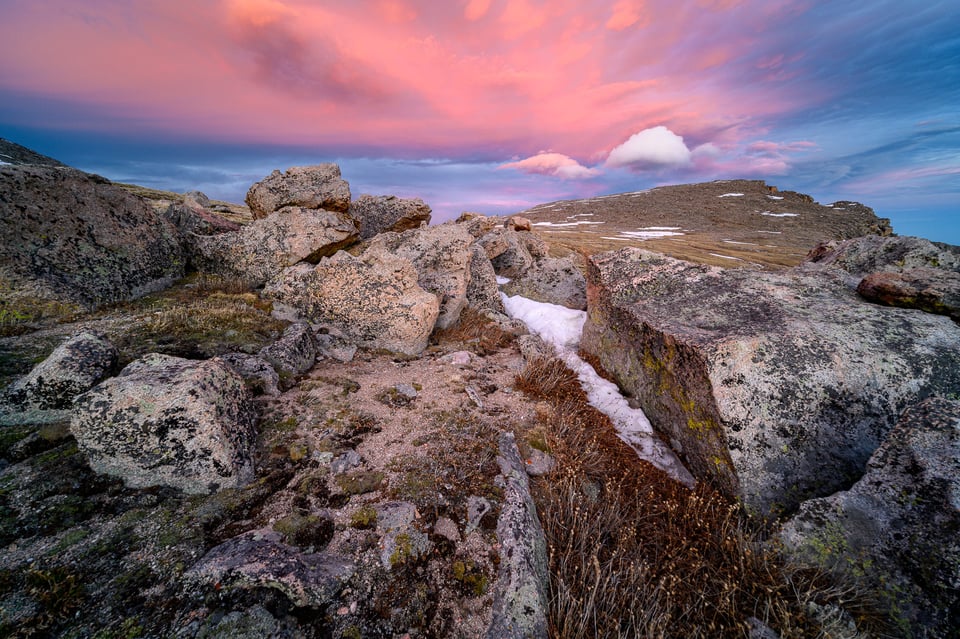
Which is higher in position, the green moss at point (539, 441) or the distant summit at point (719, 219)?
the distant summit at point (719, 219)

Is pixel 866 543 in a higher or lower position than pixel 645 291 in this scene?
lower

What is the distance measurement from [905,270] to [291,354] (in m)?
12.2

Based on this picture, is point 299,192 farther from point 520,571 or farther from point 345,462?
point 520,571

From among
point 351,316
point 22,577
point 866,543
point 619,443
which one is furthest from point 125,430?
point 866,543

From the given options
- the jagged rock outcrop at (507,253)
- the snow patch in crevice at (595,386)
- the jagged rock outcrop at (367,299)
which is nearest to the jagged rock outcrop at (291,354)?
the jagged rock outcrop at (367,299)

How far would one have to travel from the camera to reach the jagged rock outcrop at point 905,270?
223 inches

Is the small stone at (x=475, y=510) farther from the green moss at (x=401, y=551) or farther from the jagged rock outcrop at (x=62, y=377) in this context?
the jagged rock outcrop at (x=62, y=377)

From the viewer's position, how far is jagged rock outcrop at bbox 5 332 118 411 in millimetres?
4297

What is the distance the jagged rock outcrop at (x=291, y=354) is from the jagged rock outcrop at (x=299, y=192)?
25.1 ft

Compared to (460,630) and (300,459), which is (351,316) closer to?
(300,459)

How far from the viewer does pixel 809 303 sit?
20.1 feet

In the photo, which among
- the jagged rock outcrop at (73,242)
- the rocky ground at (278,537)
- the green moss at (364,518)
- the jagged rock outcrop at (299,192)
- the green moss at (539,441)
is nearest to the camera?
the rocky ground at (278,537)

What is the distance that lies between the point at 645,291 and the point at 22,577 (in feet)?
30.8

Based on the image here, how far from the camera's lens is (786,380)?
486 centimetres
